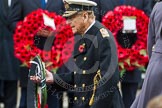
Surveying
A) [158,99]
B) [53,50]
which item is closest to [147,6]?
[53,50]

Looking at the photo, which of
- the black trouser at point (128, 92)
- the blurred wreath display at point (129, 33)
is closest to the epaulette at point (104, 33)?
the blurred wreath display at point (129, 33)

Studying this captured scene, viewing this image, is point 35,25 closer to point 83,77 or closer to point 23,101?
point 23,101

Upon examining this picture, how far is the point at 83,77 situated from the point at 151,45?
2.66ft

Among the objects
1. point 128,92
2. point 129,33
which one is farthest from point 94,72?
point 128,92

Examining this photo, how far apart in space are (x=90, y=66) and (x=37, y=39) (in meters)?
2.62

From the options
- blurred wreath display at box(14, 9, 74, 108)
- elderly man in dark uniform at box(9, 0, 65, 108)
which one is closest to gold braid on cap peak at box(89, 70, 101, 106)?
blurred wreath display at box(14, 9, 74, 108)

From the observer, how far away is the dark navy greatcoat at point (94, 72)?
20.4ft

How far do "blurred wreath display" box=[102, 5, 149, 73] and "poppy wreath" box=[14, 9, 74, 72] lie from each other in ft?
2.23

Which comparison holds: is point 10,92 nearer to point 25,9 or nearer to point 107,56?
point 25,9

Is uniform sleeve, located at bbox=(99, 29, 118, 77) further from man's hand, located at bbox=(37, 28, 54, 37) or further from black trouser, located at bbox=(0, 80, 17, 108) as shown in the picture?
black trouser, located at bbox=(0, 80, 17, 108)

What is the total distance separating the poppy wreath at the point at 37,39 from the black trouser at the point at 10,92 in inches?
48.4

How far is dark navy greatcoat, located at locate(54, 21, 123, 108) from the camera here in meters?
6.21

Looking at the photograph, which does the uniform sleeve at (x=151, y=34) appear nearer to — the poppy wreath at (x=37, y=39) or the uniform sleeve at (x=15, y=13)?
the poppy wreath at (x=37, y=39)

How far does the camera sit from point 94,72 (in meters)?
6.41
